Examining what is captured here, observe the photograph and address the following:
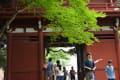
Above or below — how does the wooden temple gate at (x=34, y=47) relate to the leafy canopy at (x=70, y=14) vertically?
below

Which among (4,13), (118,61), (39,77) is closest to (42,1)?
(4,13)

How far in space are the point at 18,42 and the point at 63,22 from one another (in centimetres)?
366

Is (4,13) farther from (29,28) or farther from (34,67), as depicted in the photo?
(34,67)

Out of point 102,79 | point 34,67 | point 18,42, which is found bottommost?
point 102,79

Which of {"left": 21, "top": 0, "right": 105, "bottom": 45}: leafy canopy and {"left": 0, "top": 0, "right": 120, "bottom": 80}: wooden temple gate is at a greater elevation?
{"left": 21, "top": 0, "right": 105, "bottom": 45}: leafy canopy

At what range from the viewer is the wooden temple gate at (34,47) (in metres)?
8.99

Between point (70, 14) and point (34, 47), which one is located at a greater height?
point (70, 14)

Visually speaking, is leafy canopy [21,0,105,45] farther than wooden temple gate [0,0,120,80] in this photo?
No

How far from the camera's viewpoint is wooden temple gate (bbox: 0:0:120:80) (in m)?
8.99

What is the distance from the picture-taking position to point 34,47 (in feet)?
30.4

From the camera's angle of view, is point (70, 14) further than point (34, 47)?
No

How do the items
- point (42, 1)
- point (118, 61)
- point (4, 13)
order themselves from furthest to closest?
point (118, 61) < point (4, 13) < point (42, 1)

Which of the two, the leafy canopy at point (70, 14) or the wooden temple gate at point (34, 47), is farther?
the wooden temple gate at point (34, 47)

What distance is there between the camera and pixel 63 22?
22.1ft
